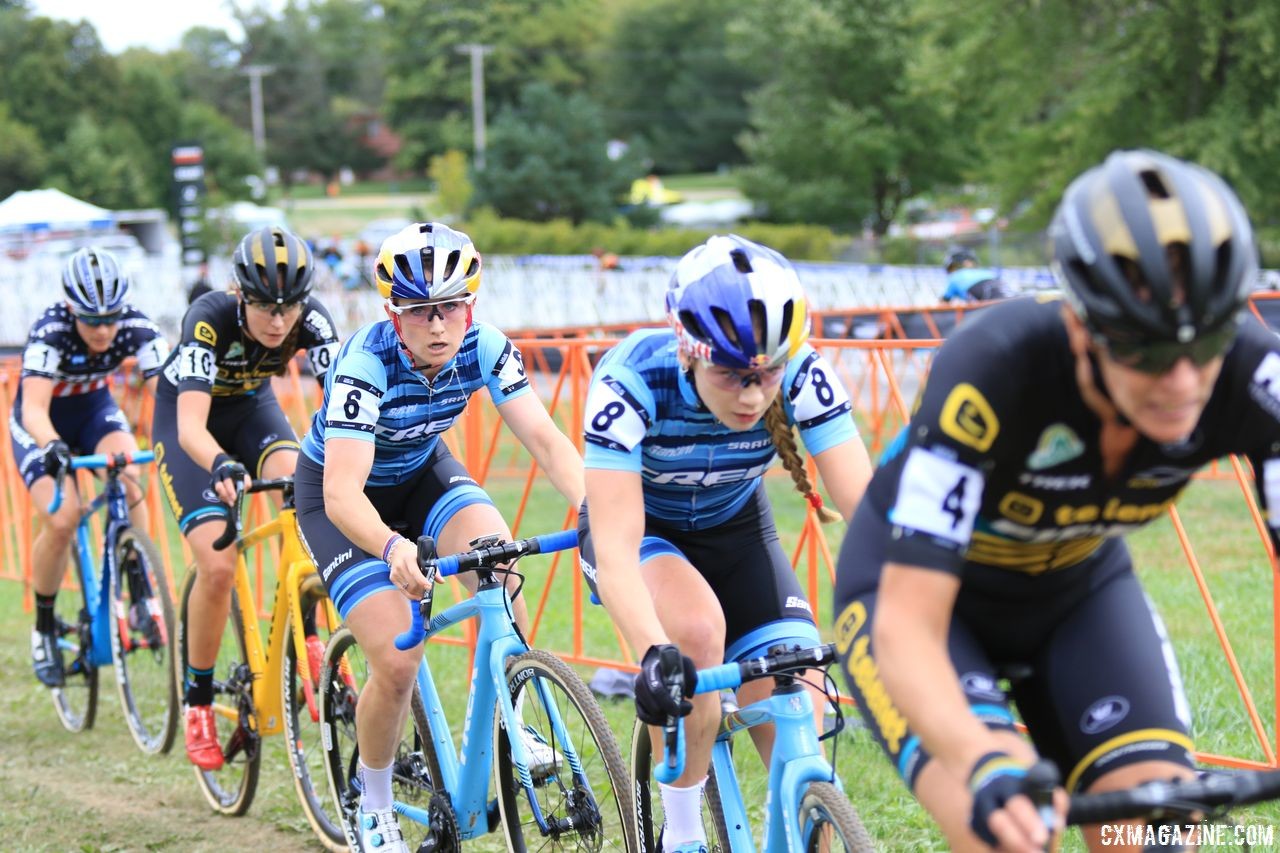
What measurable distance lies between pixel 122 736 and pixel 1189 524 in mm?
8020

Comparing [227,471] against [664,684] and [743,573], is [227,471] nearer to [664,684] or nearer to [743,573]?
[743,573]

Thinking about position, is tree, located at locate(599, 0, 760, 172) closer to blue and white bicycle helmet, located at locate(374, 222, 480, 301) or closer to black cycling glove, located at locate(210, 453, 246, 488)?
black cycling glove, located at locate(210, 453, 246, 488)

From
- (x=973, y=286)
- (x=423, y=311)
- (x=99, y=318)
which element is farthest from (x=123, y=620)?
(x=973, y=286)

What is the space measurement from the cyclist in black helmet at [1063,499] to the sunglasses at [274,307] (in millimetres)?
3574

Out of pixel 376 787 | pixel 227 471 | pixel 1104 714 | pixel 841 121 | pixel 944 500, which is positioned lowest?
pixel 841 121

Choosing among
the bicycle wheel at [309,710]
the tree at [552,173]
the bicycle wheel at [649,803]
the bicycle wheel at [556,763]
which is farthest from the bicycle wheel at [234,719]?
the tree at [552,173]

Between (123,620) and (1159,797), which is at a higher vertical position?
(1159,797)

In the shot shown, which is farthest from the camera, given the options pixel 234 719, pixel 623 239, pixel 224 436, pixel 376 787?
pixel 623 239

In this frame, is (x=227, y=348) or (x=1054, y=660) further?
(x=227, y=348)

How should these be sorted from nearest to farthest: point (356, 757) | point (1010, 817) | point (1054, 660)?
point (1010, 817)
point (1054, 660)
point (356, 757)

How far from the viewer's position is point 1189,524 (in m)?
11.2

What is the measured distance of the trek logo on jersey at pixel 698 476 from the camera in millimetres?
3717

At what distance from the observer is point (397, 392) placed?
4.64 meters

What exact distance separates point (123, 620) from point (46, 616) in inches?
37.1
